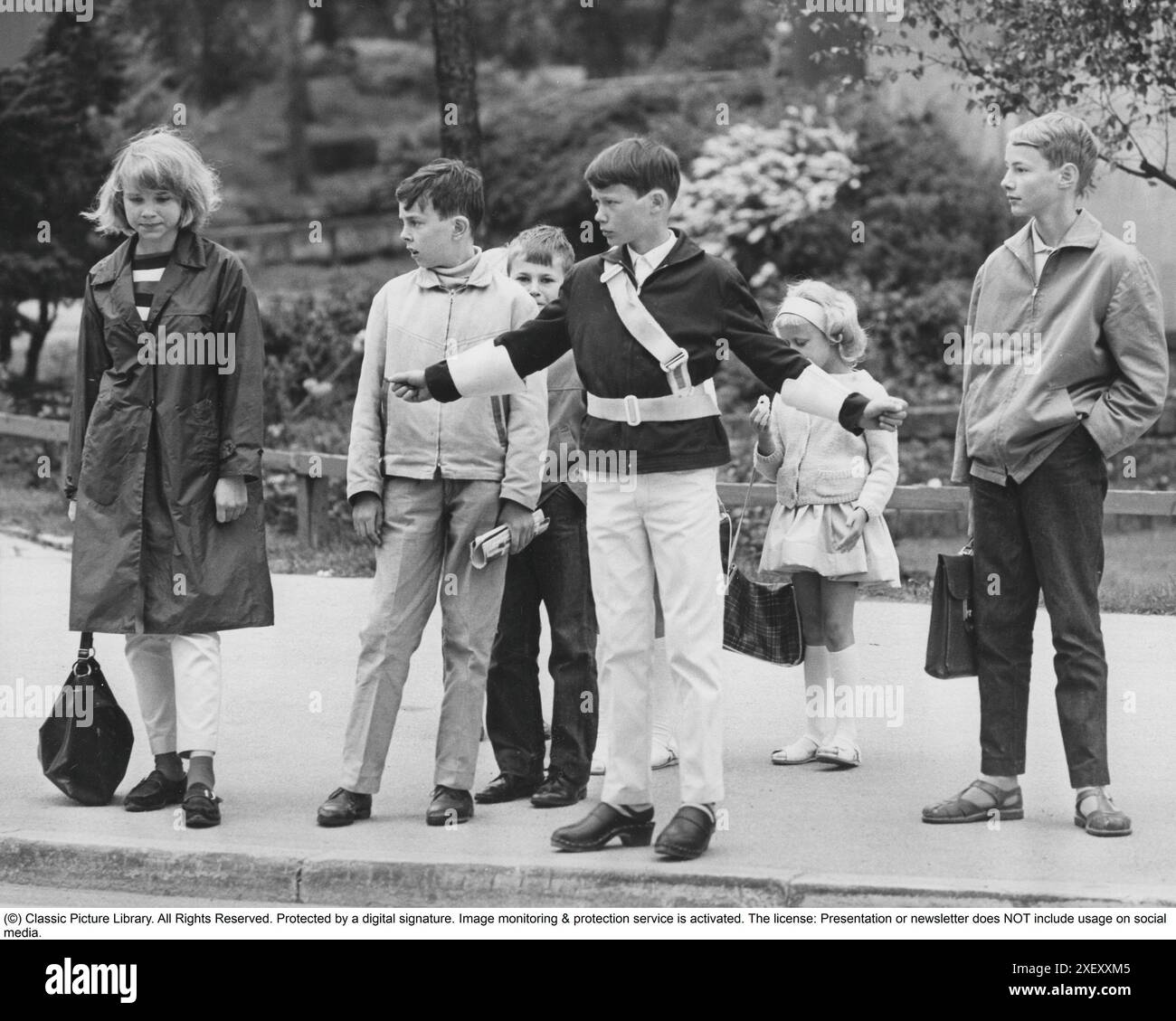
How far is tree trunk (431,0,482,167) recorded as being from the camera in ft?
44.5

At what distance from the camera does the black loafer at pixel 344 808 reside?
18.7 feet

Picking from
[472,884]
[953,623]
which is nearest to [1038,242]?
[953,623]

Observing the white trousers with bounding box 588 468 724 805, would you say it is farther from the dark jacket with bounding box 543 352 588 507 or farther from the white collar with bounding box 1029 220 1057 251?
the white collar with bounding box 1029 220 1057 251

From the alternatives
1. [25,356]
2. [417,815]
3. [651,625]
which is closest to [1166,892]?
[651,625]

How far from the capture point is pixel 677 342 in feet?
17.1

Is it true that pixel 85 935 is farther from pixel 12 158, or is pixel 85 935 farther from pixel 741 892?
pixel 12 158

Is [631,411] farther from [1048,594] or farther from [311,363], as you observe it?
[311,363]

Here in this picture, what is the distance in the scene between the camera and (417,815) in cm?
588

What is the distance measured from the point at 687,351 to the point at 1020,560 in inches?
49.4

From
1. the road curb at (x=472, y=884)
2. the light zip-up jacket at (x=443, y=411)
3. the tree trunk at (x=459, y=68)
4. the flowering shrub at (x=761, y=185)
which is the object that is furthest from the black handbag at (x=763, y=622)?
the flowering shrub at (x=761, y=185)

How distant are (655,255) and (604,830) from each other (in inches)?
65.4

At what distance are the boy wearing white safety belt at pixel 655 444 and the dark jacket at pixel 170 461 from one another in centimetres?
81

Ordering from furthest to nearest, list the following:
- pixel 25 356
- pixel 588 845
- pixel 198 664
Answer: pixel 25 356, pixel 198 664, pixel 588 845

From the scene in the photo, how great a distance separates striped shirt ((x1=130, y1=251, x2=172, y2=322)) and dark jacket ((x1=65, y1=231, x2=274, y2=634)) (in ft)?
0.10
